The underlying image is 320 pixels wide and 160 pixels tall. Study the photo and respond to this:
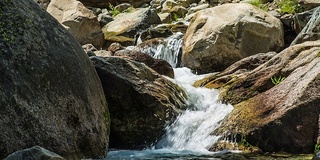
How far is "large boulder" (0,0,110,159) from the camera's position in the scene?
546 cm

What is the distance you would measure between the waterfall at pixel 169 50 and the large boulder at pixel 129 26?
2.91 meters

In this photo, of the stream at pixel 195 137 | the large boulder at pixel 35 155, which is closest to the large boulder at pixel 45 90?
the stream at pixel 195 137

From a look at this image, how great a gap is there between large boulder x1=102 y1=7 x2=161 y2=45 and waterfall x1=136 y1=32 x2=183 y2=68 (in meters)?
2.91

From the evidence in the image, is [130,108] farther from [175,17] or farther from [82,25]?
[175,17]

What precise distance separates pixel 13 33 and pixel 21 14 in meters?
0.46

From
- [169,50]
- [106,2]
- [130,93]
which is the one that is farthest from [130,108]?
[106,2]

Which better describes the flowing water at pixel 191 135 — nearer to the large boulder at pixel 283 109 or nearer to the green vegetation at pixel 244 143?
the large boulder at pixel 283 109

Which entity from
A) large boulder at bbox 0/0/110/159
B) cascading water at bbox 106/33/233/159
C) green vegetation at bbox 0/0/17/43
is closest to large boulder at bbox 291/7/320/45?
cascading water at bbox 106/33/233/159

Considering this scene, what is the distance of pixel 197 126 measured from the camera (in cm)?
849

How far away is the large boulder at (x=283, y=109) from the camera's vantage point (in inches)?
280

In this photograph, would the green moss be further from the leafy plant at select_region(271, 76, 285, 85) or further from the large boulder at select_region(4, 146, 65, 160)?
the leafy plant at select_region(271, 76, 285, 85)

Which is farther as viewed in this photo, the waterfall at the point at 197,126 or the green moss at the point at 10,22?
the waterfall at the point at 197,126

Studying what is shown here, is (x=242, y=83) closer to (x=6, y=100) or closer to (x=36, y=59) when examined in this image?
(x=36, y=59)

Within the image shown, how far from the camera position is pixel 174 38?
1628cm
